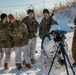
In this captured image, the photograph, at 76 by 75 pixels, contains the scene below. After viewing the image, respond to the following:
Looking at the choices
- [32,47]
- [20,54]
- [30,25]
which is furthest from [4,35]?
[32,47]

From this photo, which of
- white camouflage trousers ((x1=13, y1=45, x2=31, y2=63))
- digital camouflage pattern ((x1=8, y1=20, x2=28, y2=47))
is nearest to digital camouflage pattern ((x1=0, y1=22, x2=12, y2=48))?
digital camouflage pattern ((x1=8, y1=20, x2=28, y2=47))

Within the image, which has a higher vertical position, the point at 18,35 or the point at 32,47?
the point at 18,35

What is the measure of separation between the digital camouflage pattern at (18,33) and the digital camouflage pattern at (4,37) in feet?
0.36

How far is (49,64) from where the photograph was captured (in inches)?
281

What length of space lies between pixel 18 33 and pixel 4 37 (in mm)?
403

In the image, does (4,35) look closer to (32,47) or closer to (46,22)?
(32,47)

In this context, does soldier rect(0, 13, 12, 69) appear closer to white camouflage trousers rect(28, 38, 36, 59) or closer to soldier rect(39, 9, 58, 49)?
white camouflage trousers rect(28, 38, 36, 59)

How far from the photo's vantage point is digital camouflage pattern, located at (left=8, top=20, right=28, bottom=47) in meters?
8.33

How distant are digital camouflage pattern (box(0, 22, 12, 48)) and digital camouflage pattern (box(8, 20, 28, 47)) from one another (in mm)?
111

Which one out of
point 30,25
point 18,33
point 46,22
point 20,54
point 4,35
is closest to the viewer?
point 18,33

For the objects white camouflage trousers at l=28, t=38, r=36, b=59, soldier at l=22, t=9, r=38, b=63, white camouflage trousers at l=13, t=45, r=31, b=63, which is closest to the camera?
white camouflage trousers at l=13, t=45, r=31, b=63

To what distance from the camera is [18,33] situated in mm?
8305

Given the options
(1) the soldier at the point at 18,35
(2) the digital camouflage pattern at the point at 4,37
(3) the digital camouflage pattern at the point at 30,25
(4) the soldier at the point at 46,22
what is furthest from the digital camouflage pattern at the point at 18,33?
(4) the soldier at the point at 46,22

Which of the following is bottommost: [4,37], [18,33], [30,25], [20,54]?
[20,54]
